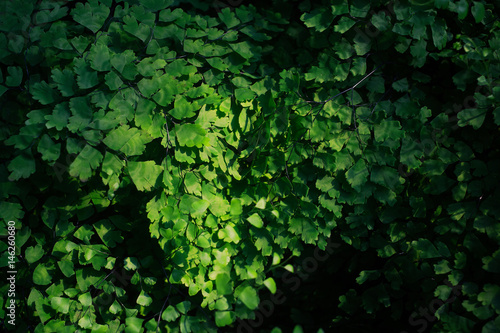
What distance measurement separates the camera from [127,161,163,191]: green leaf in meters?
1.55

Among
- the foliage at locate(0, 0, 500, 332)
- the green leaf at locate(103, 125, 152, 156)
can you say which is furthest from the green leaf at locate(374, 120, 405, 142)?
the green leaf at locate(103, 125, 152, 156)

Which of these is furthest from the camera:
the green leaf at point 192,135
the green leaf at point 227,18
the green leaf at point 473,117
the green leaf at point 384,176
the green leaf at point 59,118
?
the green leaf at point 227,18

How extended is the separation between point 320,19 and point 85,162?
3.85 feet

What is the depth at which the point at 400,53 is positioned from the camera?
1916 millimetres

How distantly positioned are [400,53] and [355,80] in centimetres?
27

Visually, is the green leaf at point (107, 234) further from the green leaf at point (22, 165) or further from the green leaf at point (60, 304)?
the green leaf at point (22, 165)

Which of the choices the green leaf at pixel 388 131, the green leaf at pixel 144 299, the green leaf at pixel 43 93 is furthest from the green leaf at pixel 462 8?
the green leaf at pixel 144 299

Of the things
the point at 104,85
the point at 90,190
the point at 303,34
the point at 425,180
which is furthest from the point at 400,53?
the point at 90,190

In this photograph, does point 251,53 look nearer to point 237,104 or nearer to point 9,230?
point 237,104

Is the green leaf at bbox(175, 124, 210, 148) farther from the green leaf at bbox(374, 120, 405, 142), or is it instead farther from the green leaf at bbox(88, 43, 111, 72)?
the green leaf at bbox(374, 120, 405, 142)

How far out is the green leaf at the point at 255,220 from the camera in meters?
1.74

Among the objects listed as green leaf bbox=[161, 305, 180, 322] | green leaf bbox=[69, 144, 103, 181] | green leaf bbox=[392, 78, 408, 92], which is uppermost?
green leaf bbox=[392, 78, 408, 92]

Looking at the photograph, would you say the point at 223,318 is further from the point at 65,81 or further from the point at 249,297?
the point at 65,81

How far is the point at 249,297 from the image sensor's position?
1770 mm
